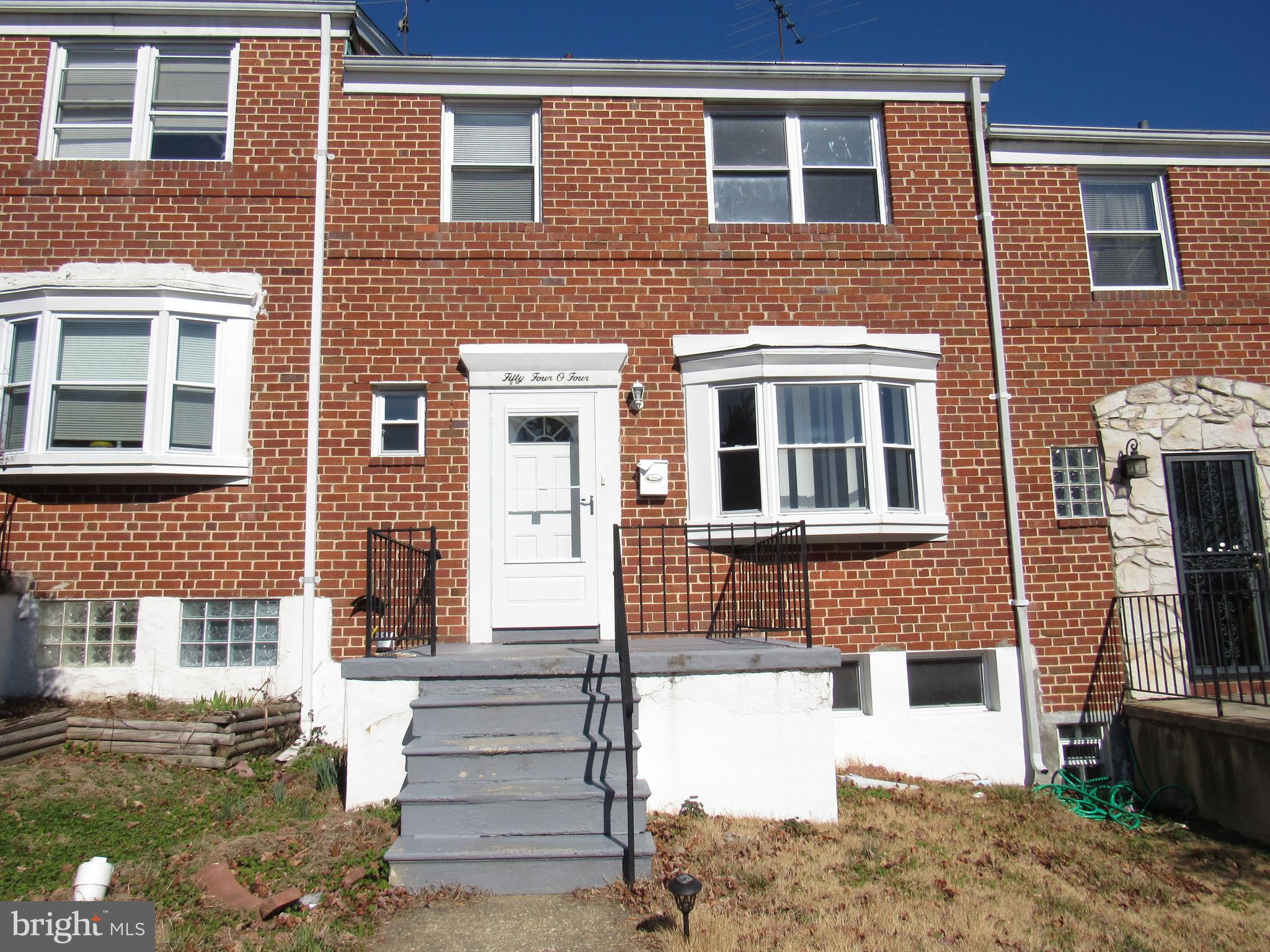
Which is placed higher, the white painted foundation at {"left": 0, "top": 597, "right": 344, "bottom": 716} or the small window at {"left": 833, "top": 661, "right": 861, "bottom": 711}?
the white painted foundation at {"left": 0, "top": 597, "right": 344, "bottom": 716}

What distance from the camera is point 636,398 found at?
7.92m

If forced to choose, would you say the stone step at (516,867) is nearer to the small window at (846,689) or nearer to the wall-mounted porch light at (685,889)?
the wall-mounted porch light at (685,889)

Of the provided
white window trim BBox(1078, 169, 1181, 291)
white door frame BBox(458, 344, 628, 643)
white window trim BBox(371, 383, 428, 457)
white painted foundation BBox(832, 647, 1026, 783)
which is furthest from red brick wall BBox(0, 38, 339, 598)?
white window trim BBox(1078, 169, 1181, 291)

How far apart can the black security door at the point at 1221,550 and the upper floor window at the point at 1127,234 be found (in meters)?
1.90

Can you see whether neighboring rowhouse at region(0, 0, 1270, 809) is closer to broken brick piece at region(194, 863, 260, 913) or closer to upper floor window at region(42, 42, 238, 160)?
upper floor window at region(42, 42, 238, 160)

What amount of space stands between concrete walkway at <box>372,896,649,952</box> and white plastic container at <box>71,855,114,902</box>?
138 cm

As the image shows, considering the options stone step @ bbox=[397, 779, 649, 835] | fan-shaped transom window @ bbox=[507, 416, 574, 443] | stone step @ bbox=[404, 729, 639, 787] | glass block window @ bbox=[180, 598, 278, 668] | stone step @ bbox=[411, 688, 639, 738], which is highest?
fan-shaped transom window @ bbox=[507, 416, 574, 443]

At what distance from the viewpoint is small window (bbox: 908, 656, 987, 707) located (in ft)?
26.0

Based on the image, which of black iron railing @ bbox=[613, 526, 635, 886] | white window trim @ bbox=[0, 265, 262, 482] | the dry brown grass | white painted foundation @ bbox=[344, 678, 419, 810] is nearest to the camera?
the dry brown grass

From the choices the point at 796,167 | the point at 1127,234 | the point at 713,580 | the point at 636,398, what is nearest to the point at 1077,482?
the point at 1127,234

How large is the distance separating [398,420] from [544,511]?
5.04ft

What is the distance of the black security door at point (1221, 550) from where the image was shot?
26.5ft

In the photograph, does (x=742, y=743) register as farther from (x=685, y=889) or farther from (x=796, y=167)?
(x=796, y=167)

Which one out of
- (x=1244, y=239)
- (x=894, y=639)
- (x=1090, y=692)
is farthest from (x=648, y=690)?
(x=1244, y=239)
